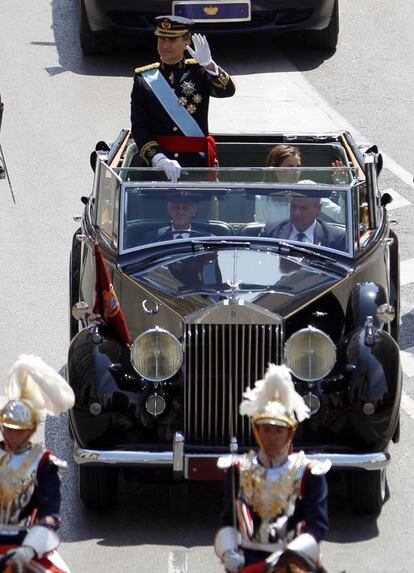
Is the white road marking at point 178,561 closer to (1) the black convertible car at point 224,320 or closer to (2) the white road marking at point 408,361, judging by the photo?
(1) the black convertible car at point 224,320

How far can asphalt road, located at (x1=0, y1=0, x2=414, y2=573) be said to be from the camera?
9586mm

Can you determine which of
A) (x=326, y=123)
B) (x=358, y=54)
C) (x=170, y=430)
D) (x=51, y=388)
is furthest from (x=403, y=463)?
(x=358, y=54)

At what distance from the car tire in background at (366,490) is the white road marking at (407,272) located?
4211mm

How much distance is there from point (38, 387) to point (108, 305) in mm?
2970

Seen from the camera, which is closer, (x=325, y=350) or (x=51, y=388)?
(x=51, y=388)

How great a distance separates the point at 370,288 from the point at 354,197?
736 mm

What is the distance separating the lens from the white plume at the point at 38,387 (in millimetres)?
7230

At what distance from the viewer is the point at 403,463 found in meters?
10.7

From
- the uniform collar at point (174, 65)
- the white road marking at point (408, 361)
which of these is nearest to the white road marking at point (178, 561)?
the white road marking at point (408, 361)

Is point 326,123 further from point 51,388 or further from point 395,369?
point 51,388

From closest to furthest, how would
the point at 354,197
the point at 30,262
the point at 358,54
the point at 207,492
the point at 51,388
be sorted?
the point at 51,388
the point at 207,492
the point at 354,197
the point at 30,262
the point at 358,54

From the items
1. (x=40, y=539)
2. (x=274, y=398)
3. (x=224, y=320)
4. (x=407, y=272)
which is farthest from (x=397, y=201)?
(x=40, y=539)

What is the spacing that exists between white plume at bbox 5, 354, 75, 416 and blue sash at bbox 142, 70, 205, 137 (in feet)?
16.0

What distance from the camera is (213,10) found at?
58.8 feet
